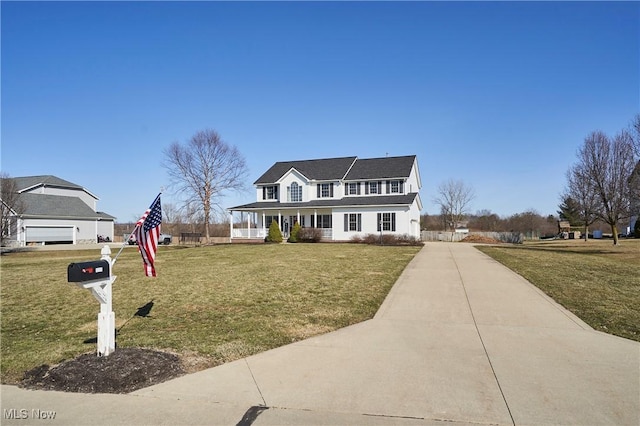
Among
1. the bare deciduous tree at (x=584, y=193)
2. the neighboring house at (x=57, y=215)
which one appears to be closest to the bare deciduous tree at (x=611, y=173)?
the bare deciduous tree at (x=584, y=193)

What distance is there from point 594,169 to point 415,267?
24438 millimetres

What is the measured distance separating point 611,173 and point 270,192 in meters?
29.0

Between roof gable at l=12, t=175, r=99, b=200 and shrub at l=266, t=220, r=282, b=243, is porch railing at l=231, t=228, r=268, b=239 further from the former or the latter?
roof gable at l=12, t=175, r=99, b=200

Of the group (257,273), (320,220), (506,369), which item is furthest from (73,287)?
(320,220)

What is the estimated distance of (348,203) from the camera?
36250mm

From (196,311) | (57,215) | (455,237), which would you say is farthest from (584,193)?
(57,215)

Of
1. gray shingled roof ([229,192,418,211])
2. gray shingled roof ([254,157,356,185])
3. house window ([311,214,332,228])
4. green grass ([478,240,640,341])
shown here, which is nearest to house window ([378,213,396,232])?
gray shingled roof ([229,192,418,211])

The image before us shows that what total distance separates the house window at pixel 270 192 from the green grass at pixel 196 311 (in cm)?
2709

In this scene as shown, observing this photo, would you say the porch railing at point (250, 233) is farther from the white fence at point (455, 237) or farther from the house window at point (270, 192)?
the white fence at point (455, 237)

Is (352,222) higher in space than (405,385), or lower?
higher

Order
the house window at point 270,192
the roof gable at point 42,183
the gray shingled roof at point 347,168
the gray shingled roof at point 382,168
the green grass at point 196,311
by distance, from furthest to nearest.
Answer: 1. the roof gable at point 42,183
2. the house window at point 270,192
3. the gray shingled roof at point 347,168
4. the gray shingled roof at point 382,168
5. the green grass at point 196,311

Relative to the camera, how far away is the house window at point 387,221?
1355 inches

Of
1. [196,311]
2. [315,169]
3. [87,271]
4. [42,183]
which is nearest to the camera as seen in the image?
[87,271]

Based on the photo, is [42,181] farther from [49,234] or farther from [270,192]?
[270,192]
